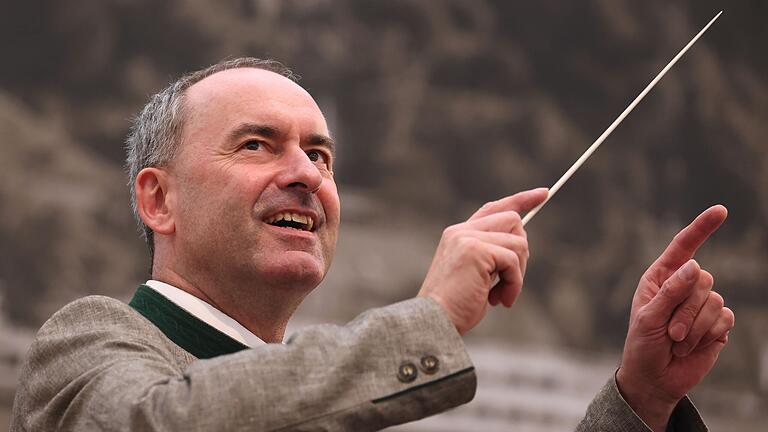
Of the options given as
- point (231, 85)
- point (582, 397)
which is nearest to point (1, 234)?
point (582, 397)

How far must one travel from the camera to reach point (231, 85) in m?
2.95

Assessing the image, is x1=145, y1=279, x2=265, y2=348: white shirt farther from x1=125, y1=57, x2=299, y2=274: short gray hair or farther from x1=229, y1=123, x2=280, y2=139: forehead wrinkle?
x1=229, y1=123, x2=280, y2=139: forehead wrinkle

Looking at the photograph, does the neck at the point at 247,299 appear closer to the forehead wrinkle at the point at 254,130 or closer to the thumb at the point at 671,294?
the forehead wrinkle at the point at 254,130

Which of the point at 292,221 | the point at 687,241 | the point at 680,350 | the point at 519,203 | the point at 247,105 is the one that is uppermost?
the point at 247,105

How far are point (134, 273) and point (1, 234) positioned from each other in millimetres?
903

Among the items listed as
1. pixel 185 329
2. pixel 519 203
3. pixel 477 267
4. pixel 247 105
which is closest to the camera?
pixel 477 267

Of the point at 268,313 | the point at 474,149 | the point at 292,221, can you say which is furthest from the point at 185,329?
the point at 474,149

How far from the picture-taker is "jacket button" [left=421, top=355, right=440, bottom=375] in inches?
80.7

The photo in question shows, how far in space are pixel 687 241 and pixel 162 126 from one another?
1.43 metres

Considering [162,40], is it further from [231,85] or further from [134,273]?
[231,85]

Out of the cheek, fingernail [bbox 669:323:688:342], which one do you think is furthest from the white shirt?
fingernail [bbox 669:323:688:342]

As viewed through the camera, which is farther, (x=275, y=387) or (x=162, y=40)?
(x=162, y=40)

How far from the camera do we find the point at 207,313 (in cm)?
279

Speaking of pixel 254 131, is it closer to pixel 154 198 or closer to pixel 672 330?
pixel 154 198
